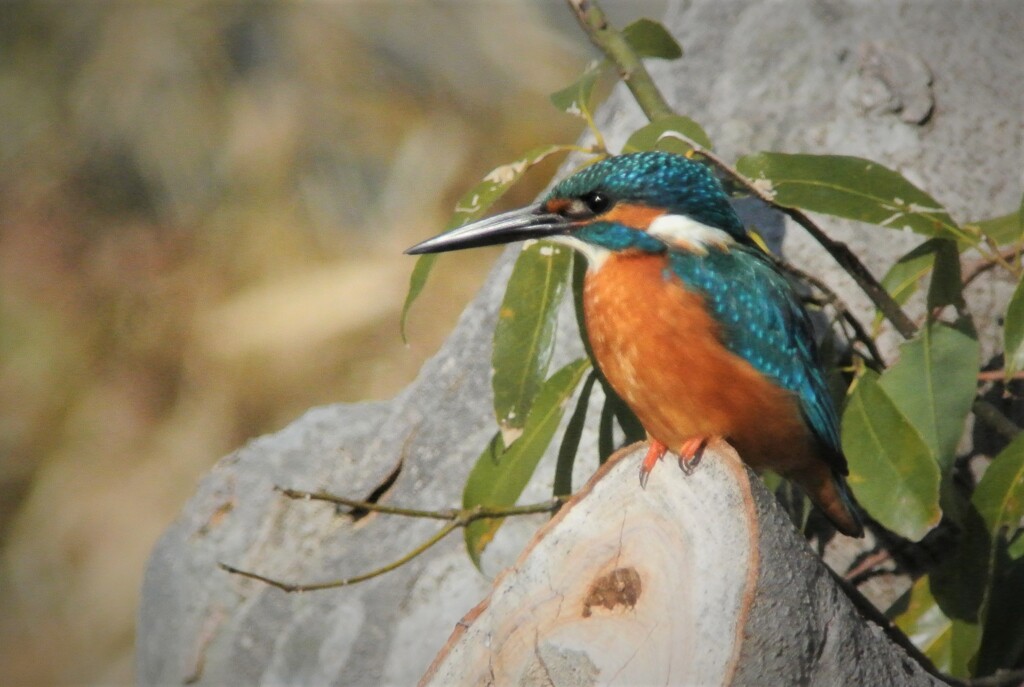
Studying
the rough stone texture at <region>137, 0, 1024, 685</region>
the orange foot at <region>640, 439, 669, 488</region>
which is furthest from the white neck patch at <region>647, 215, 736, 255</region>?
the rough stone texture at <region>137, 0, 1024, 685</region>

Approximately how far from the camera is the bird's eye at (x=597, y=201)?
197 centimetres

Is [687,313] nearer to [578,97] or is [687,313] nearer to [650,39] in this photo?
[578,97]

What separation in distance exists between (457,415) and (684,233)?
977 mm

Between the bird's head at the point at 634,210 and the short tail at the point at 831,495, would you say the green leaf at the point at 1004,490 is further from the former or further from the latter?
the bird's head at the point at 634,210

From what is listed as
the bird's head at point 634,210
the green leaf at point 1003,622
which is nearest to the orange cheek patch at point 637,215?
the bird's head at point 634,210

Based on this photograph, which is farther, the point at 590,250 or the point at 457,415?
the point at 457,415

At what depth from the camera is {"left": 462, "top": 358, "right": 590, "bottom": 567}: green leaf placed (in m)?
2.21

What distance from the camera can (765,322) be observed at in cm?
192

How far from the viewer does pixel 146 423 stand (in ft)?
16.2

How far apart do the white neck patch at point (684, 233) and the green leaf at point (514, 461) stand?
1.40 feet

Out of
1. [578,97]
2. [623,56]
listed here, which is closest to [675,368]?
[578,97]

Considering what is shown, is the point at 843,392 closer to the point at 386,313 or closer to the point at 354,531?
the point at 354,531

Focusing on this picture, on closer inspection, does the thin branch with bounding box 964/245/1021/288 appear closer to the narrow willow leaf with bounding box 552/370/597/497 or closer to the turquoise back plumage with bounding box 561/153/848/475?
the turquoise back plumage with bounding box 561/153/848/475

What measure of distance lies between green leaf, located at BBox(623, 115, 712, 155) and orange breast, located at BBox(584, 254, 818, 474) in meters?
0.35
